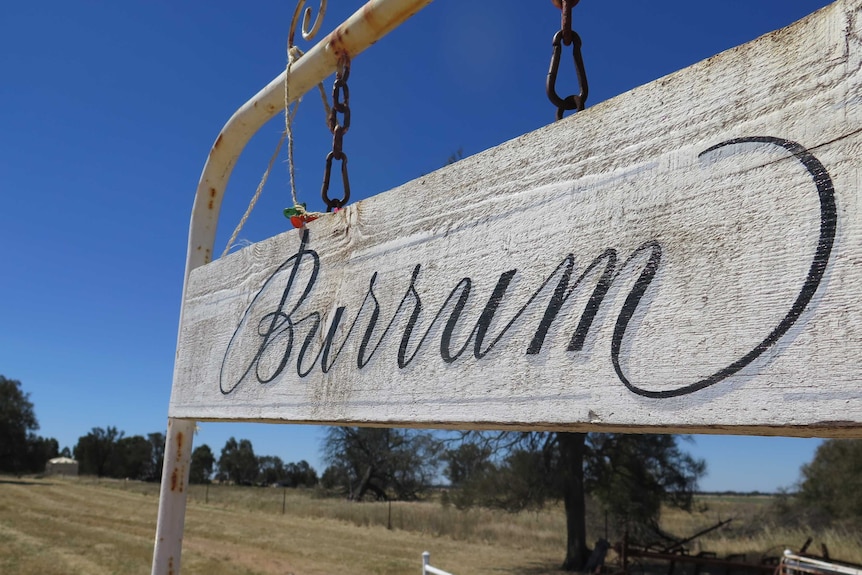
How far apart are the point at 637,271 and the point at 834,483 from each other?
2967 centimetres

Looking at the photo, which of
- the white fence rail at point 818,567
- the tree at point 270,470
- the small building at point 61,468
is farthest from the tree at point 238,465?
the white fence rail at point 818,567

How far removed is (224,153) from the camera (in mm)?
1881

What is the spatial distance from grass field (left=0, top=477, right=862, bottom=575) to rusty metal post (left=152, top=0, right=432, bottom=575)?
13.7m

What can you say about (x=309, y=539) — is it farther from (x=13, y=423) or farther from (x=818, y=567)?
(x=13, y=423)

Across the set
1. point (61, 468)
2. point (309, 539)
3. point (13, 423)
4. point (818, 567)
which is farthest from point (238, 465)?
point (818, 567)

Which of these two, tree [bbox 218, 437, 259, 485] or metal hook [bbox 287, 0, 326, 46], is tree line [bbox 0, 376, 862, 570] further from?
tree [bbox 218, 437, 259, 485]

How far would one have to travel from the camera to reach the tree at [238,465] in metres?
61.6

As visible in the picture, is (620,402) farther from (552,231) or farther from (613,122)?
(613,122)

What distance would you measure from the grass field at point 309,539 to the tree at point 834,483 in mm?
2425

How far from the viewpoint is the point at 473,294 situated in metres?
0.88

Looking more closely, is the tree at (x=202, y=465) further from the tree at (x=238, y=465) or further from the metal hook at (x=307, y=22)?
the metal hook at (x=307, y=22)

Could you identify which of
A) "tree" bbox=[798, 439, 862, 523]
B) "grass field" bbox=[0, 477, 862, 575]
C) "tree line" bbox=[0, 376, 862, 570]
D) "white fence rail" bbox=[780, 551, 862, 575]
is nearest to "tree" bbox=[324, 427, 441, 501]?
"tree line" bbox=[0, 376, 862, 570]

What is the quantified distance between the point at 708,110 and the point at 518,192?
25 centimetres

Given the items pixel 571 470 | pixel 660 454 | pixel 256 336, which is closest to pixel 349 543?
pixel 571 470
